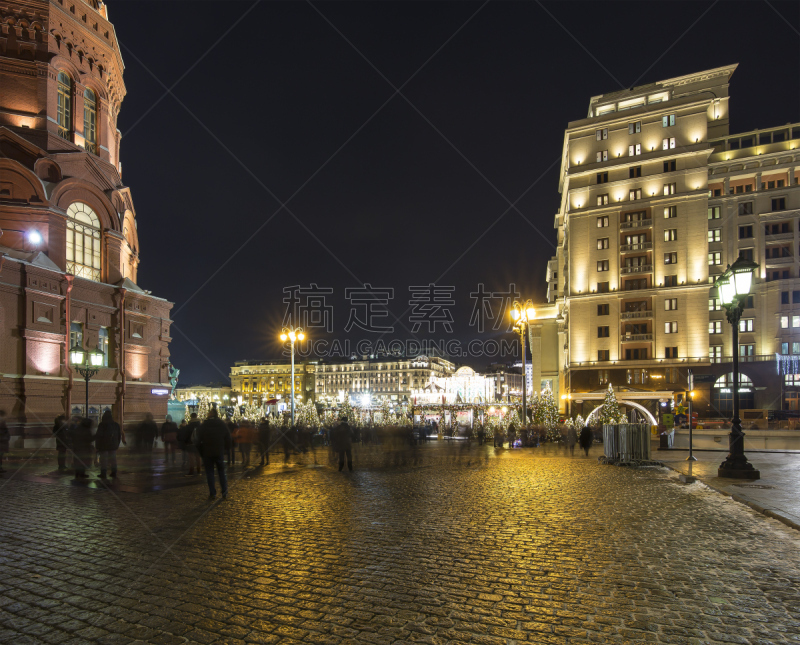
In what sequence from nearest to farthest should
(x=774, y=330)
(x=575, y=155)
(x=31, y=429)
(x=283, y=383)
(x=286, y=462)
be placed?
(x=286, y=462), (x=31, y=429), (x=774, y=330), (x=575, y=155), (x=283, y=383)

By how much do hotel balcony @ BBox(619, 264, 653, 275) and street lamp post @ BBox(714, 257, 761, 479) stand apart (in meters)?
45.3

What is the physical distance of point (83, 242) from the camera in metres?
34.1

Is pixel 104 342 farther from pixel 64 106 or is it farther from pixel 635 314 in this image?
pixel 635 314

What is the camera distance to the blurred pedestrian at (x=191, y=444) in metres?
16.7

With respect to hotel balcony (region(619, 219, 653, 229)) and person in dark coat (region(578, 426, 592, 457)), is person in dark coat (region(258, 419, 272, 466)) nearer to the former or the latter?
person in dark coat (region(578, 426, 592, 457))

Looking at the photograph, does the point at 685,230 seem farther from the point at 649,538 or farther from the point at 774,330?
the point at 649,538

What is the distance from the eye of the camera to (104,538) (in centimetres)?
836

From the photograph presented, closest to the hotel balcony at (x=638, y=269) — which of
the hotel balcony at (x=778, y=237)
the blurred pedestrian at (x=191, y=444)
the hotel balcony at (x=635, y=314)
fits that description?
the hotel balcony at (x=635, y=314)

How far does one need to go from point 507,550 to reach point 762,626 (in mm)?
3157

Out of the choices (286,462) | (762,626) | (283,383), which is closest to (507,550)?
(762,626)

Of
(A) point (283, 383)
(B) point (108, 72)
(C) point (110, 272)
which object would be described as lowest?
(A) point (283, 383)

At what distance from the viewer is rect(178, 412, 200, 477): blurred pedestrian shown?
1669 cm

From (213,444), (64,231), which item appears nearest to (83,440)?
(213,444)

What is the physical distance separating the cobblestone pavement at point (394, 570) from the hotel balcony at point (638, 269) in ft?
166
